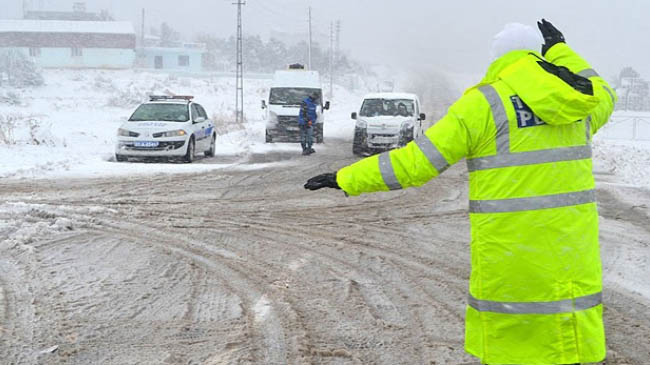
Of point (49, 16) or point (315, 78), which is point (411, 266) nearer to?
point (315, 78)

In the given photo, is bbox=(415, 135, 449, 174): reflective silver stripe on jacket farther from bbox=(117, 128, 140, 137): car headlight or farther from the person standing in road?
the person standing in road

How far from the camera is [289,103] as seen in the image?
2573 centimetres

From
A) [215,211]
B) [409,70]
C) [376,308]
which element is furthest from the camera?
[409,70]

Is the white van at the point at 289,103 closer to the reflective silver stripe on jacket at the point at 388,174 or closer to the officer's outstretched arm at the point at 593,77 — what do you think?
the officer's outstretched arm at the point at 593,77

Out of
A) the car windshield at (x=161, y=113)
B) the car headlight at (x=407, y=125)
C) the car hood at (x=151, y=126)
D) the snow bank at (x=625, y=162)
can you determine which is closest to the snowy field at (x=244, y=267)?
the snow bank at (x=625, y=162)

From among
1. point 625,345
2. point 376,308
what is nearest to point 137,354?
point 376,308

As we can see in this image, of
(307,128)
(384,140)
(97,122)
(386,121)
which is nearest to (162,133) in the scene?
(307,128)

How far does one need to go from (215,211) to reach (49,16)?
13433 centimetres

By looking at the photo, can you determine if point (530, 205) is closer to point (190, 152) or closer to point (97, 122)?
point (190, 152)

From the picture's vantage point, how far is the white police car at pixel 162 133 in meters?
17.3

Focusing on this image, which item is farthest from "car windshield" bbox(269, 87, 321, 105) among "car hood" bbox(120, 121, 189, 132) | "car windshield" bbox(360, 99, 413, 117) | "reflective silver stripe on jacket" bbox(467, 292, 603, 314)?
"reflective silver stripe on jacket" bbox(467, 292, 603, 314)

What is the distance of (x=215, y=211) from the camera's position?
426 inches

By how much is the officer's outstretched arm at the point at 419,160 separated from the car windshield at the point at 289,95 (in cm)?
2253

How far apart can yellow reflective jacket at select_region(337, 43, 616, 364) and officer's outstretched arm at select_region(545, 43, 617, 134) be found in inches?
10.2
